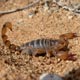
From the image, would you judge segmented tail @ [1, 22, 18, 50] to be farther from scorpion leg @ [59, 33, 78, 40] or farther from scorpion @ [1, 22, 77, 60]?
scorpion leg @ [59, 33, 78, 40]

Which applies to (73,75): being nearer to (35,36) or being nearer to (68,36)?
(68,36)

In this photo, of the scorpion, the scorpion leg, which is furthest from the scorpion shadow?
the scorpion leg

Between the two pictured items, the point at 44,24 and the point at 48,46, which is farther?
the point at 44,24

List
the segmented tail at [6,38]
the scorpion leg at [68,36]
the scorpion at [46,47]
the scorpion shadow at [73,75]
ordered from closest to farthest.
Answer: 1. the scorpion shadow at [73,75]
2. the scorpion at [46,47]
3. the segmented tail at [6,38]
4. the scorpion leg at [68,36]

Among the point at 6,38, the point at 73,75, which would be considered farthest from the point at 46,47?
the point at 73,75

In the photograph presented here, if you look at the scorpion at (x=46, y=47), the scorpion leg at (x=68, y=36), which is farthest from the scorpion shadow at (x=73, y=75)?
the scorpion leg at (x=68, y=36)

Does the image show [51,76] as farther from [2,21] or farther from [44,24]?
[2,21]

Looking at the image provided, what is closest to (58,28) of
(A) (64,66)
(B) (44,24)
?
(B) (44,24)

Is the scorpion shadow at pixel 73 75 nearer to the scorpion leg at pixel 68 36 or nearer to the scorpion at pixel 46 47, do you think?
the scorpion at pixel 46 47
